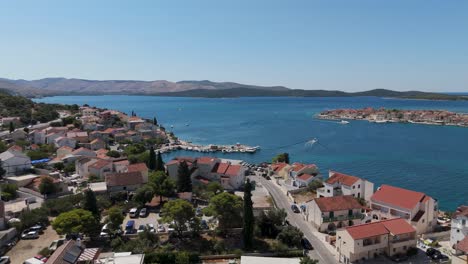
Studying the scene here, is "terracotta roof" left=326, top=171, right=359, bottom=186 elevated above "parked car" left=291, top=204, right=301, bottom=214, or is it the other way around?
"terracotta roof" left=326, top=171, right=359, bottom=186

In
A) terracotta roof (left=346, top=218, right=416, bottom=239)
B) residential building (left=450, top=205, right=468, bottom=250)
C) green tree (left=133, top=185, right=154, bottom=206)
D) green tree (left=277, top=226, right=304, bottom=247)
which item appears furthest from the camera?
green tree (left=133, top=185, right=154, bottom=206)

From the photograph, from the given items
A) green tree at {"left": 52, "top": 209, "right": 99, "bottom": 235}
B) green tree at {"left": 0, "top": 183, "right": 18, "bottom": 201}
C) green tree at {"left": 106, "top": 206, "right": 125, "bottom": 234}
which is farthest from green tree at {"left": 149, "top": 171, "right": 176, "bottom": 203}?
green tree at {"left": 0, "top": 183, "right": 18, "bottom": 201}

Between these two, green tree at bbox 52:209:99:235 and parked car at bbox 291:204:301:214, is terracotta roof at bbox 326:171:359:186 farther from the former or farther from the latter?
green tree at bbox 52:209:99:235

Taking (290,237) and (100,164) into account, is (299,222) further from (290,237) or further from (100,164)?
(100,164)

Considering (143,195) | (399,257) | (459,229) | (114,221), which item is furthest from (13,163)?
(459,229)

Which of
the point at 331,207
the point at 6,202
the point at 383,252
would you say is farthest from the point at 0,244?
the point at 383,252

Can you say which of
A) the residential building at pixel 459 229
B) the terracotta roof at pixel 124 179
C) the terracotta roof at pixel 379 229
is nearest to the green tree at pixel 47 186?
the terracotta roof at pixel 124 179

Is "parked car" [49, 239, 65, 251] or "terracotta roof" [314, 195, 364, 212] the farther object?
"terracotta roof" [314, 195, 364, 212]

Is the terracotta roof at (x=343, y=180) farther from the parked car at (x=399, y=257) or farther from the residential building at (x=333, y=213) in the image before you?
the parked car at (x=399, y=257)
